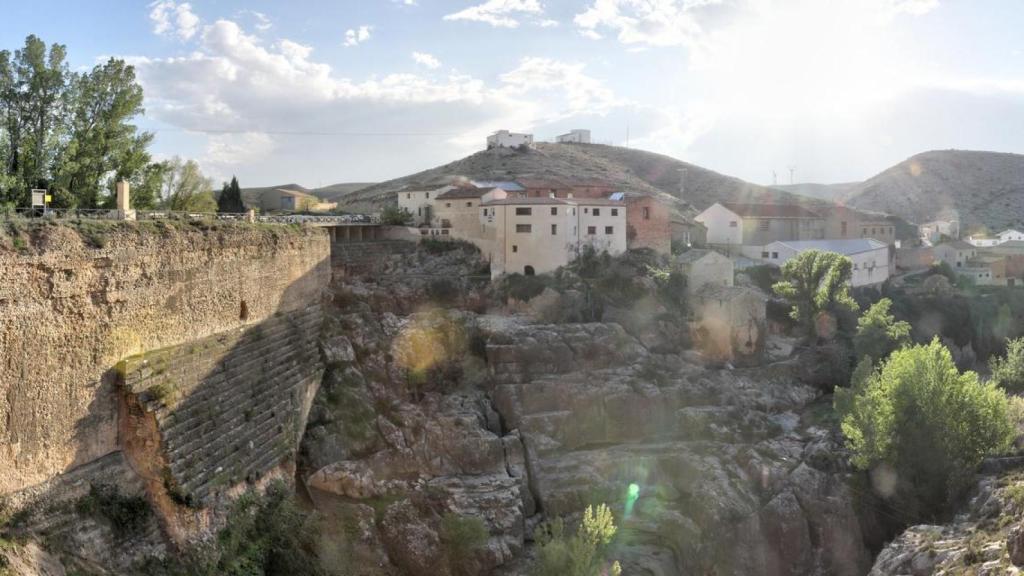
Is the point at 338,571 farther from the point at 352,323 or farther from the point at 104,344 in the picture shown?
the point at 352,323

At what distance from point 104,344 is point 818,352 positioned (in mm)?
34361

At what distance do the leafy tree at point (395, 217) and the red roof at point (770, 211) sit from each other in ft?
84.4

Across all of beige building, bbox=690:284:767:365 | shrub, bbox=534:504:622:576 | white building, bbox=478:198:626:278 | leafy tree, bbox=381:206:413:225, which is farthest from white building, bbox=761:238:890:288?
shrub, bbox=534:504:622:576

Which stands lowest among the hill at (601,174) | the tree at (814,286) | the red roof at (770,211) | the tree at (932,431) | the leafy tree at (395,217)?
the tree at (932,431)

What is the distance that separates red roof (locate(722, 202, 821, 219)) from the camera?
180 ft

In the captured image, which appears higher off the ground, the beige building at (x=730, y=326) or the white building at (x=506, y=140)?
the white building at (x=506, y=140)

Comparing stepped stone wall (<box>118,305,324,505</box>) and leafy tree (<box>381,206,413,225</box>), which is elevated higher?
leafy tree (<box>381,206,413,225</box>)

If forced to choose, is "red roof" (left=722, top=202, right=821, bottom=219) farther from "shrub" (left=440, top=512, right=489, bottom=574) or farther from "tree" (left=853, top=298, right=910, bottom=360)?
"shrub" (left=440, top=512, right=489, bottom=574)

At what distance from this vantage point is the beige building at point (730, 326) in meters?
37.3

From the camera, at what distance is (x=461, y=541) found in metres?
23.7

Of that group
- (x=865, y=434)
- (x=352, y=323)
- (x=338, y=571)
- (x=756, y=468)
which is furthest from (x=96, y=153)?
(x=865, y=434)

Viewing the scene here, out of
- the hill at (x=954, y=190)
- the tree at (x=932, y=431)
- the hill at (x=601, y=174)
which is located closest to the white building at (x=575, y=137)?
the hill at (x=601, y=174)

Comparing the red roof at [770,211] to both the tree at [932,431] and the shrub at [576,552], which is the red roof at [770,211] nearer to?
the tree at [932,431]

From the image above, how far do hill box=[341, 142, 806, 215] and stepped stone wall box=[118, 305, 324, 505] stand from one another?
110 ft
